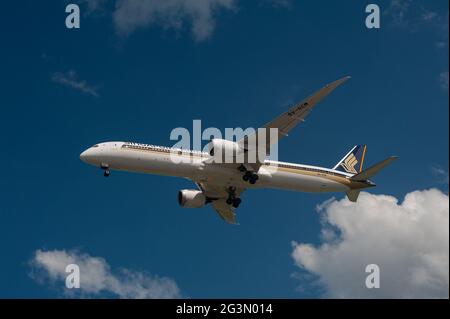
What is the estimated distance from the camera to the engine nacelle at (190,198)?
70.1 metres

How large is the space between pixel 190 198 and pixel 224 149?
11.8 m

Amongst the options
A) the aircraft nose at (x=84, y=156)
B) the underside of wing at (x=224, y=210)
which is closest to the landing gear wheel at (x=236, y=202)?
the underside of wing at (x=224, y=210)

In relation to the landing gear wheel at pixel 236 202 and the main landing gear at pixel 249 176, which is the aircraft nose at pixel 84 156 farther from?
the landing gear wheel at pixel 236 202

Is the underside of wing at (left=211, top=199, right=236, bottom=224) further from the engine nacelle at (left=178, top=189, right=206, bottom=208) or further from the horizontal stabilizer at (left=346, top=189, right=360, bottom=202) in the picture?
the horizontal stabilizer at (left=346, top=189, right=360, bottom=202)

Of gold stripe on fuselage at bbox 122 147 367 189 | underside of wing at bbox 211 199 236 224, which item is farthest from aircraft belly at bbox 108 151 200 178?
underside of wing at bbox 211 199 236 224

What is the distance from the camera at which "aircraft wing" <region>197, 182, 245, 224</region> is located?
69.9 meters

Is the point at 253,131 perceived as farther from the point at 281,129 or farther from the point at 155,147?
the point at 155,147

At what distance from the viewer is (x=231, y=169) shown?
63406 mm

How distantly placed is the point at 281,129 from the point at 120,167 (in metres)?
15.9

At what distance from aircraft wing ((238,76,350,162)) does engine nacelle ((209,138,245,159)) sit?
139 cm

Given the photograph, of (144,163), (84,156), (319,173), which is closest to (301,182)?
(319,173)
